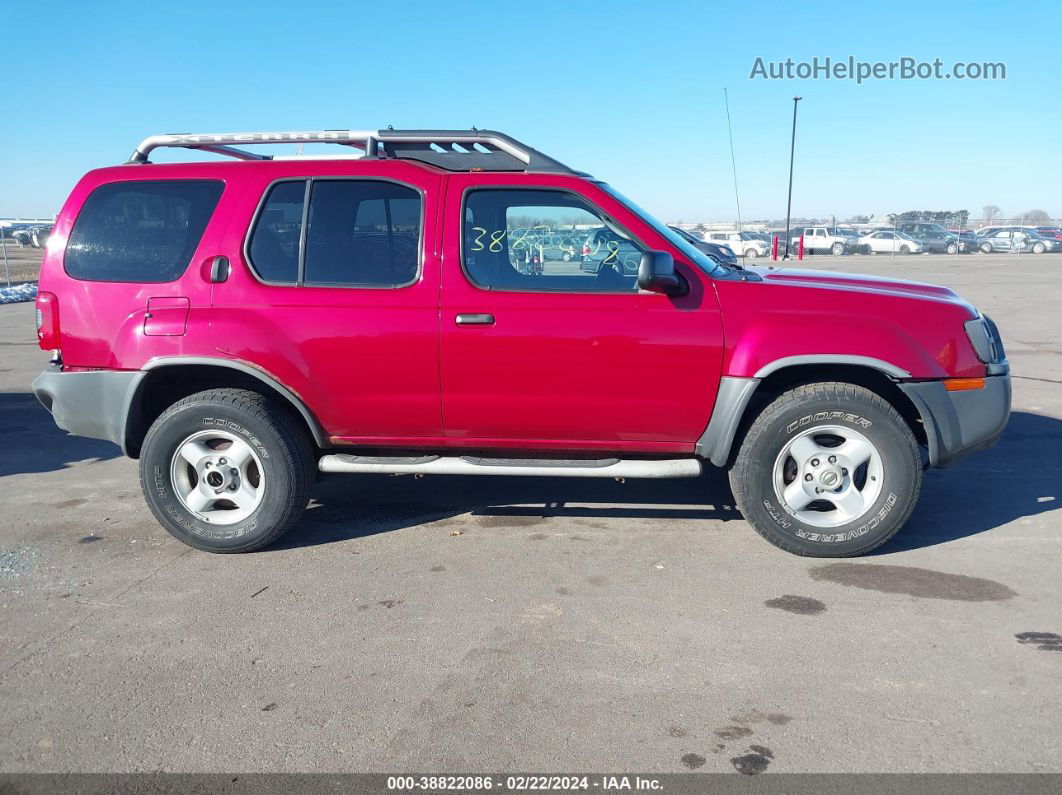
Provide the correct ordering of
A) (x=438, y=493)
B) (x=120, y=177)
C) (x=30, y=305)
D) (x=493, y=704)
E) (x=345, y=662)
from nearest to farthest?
(x=493, y=704), (x=345, y=662), (x=120, y=177), (x=438, y=493), (x=30, y=305)

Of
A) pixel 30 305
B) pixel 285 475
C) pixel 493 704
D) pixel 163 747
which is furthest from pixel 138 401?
pixel 30 305

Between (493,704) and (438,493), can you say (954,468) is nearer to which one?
(438,493)

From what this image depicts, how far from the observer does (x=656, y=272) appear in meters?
4.23

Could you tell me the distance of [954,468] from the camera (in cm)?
604

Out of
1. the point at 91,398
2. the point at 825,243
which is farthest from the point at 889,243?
the point at 91,398

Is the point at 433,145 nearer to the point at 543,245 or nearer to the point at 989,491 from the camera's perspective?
the point at 543,245

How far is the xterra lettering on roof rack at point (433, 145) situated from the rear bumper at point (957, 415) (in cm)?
214

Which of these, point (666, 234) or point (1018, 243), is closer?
point (666, 234)

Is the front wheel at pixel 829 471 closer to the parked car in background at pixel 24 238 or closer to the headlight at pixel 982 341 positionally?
the headlight at pixel 982 341

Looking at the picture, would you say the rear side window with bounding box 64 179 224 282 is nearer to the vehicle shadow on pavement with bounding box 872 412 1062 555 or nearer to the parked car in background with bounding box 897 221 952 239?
the vehicle shadow on pavement with bounding box 872 412 1062 555

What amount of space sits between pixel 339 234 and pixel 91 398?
5.36 feet

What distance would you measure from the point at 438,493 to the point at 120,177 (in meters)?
2.66

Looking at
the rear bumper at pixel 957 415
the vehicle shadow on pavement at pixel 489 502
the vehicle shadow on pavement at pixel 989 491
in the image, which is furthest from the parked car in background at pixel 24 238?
the rear bumper at pixel 957 415

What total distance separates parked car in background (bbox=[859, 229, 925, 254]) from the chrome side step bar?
4190 centimetres
